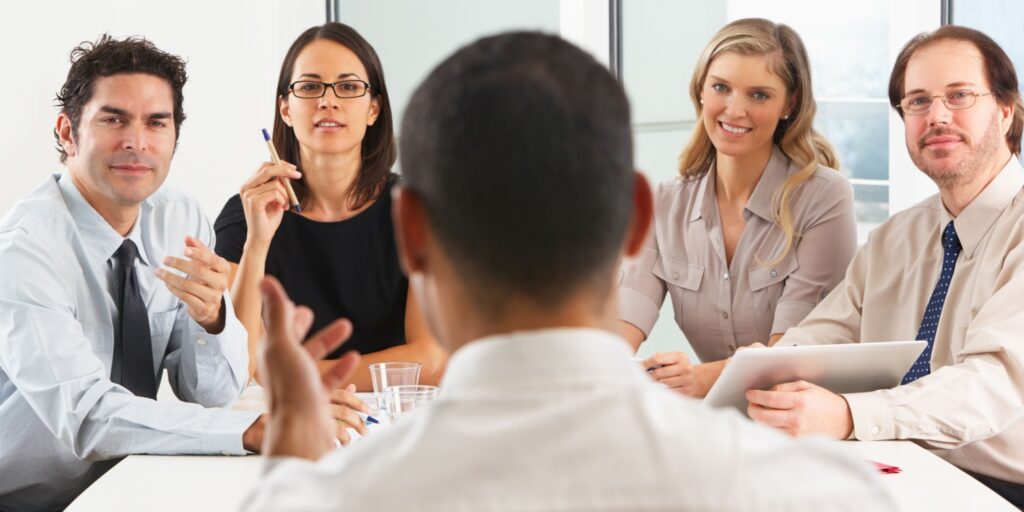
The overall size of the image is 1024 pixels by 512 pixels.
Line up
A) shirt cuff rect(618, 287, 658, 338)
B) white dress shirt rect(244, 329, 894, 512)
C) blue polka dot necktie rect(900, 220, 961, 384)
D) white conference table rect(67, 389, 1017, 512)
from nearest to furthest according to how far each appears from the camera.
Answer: white dress shirt rect(244, 329, 894, 512) < white conference table rect(67, 389, 1017, 512) < blue polka dot necktie rect(900, 220, 961, 384) < shirt cuff rect(618, 287, 658, 338)

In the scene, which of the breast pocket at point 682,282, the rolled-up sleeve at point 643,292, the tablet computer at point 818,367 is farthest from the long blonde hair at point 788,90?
the tablet computer at point 818,367

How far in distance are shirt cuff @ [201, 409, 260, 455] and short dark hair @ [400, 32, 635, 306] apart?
1.21 m

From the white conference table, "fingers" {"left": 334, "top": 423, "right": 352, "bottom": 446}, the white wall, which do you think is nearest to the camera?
the white conference table

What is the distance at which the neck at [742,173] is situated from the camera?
304cm

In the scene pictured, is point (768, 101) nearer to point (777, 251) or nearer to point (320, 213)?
point (777, 251)

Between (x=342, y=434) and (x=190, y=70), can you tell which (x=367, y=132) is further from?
(x=190, y=70)

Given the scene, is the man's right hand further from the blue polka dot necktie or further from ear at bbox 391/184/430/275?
ear at bbox 391/184/430/275

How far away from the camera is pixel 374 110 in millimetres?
2984

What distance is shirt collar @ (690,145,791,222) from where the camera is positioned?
2967 millimetres

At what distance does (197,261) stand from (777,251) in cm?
156

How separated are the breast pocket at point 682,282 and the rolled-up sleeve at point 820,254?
23 centimetres

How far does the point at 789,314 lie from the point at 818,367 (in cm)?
87

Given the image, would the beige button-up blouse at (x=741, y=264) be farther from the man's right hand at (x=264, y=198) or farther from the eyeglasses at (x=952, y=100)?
the man's right hand at (x=264, y=198)

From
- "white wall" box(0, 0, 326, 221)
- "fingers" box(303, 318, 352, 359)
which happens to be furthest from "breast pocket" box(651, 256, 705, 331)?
"white wall" box(0, 0, 326, 221)
